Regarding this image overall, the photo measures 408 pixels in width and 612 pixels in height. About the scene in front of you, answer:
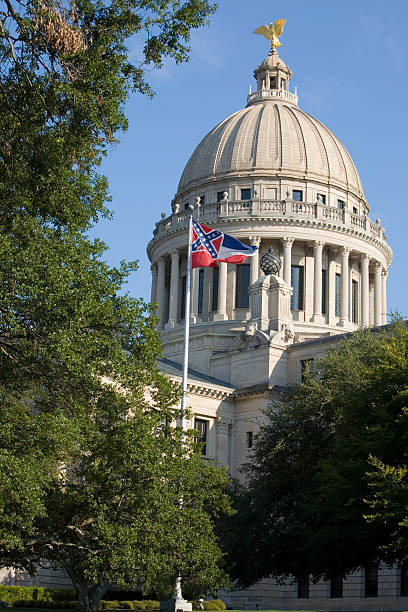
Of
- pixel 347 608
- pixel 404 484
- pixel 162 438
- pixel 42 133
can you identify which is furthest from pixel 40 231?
Result: pixel 347 608

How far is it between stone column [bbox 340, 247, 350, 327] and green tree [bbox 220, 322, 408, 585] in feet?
67.6

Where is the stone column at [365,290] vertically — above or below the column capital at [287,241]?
below

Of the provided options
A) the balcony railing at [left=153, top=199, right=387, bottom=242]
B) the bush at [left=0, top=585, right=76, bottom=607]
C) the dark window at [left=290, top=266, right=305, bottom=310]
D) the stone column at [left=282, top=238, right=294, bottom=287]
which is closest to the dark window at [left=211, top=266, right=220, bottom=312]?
the balcony railing at [left=153, top=199, right=387, bottom=242]

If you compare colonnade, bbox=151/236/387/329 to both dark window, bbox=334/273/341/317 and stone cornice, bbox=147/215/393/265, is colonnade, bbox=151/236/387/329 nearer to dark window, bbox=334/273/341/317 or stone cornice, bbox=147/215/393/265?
dark window, bbox=334/273/341/317

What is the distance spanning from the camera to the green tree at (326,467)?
3366 centimetres

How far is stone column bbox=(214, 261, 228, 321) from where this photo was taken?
231 ft

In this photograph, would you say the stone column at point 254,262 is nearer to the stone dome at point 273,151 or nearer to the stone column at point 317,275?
the stone column at point 317,275

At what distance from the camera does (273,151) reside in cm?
7681

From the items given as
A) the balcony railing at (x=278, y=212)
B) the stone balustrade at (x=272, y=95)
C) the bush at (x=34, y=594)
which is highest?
the stone balustrade at (x=272, y=95)

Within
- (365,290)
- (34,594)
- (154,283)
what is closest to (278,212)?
(365,290)

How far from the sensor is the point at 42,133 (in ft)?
74.2

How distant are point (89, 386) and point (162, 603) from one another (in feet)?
55.5

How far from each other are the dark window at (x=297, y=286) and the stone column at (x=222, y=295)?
517 centimetres

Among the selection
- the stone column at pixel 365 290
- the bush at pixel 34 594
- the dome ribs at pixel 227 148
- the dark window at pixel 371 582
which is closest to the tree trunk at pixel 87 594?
the bush at pixel 34 594
